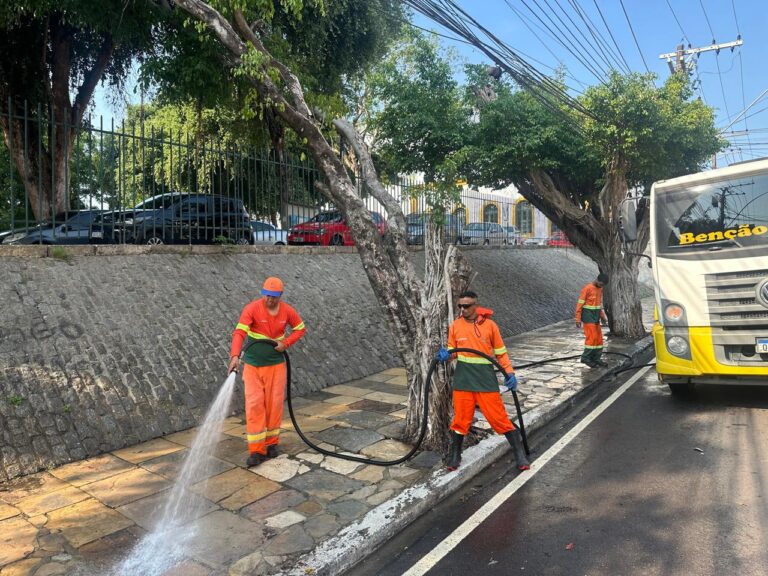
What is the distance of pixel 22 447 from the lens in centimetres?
445

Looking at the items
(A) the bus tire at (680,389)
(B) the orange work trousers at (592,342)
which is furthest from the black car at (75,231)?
(A) the bus tire at (680,389)

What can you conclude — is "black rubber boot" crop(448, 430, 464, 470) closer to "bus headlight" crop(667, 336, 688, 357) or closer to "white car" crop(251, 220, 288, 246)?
"bus headlight" crop(667, 336, 688, 357)

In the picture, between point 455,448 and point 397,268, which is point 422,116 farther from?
point 455,448

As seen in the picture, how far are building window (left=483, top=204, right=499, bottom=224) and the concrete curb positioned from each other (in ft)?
43.4

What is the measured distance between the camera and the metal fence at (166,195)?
7.45m

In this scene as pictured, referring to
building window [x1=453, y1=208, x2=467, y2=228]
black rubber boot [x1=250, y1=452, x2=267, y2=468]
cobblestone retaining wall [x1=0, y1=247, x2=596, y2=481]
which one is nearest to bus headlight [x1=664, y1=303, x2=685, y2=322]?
cobblestone retaining wall [x1=0, y1=247, x2=596, y2=481]

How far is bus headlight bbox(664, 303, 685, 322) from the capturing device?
6258mm

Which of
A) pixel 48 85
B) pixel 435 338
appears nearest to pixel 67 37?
pixel 48 85

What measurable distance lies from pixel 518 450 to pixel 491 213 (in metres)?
14.1

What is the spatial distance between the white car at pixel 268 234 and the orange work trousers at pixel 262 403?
5.84 meters

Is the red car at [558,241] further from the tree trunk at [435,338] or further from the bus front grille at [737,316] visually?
the tree trunk at [435,338]

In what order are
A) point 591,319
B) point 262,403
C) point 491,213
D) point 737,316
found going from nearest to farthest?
point 262,403, point 737,316, point 591,319, point 491,213

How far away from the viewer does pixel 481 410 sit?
15.1ft

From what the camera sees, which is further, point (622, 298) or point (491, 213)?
point (491, 213)
